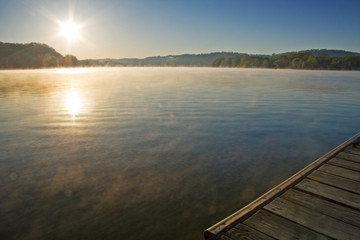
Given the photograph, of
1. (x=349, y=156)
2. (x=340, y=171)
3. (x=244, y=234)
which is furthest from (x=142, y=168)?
(x=349, y=156)

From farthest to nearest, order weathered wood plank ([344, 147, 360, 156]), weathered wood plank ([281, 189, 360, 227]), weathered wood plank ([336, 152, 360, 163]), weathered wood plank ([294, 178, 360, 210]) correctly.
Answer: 1. weathered wood plank ([344, 147, 360, 156])
2. weathered wood plank ([336, 152, 360, 163])
3. weathered wood plank ([294, 178, 360, 210])
4. weathered wood plank ([281, 189, 360, 227])

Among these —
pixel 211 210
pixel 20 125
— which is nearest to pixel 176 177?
pixel 211 210

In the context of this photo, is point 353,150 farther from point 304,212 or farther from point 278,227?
point 278,227

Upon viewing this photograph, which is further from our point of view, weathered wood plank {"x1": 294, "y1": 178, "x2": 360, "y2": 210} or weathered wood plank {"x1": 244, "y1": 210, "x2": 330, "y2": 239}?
weathered wood plank {"x1": 294, "y1": 178, "x2": 360, "y2": 210}

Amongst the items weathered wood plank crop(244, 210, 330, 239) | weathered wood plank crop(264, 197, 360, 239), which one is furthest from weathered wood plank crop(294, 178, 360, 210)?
weathered wood plank crop(244, 210, 330, 239)

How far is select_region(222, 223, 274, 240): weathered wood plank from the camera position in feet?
13.0

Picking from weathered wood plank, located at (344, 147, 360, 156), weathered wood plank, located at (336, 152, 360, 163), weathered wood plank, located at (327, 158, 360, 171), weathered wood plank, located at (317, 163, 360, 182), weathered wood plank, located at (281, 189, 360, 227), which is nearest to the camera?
weathered wood plank, located at (281, 189, 360, 227)

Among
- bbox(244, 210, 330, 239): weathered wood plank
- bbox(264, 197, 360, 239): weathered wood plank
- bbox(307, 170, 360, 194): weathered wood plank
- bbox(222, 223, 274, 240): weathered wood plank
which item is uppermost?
bbox(307, 170, 360, 194): weathered wood plank

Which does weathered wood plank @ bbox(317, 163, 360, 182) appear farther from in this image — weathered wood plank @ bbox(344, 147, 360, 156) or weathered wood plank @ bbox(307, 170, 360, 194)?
weathered wood plank @ bbox(344, 147, 360, 156)

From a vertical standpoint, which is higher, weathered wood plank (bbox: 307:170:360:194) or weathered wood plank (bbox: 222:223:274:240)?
weathered wood plank (bbox: 307:170:360:194)

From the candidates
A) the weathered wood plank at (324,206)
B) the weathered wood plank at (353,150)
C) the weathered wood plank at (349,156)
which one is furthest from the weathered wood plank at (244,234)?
the weathered wood plank at (353,150)

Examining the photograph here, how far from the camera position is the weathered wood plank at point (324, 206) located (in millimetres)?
4438

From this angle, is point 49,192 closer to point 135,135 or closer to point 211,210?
point 211,210

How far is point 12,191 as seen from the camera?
22.4 ft
